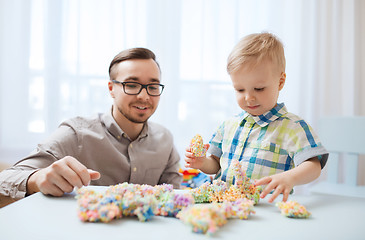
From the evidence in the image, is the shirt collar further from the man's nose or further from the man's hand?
the man's hand

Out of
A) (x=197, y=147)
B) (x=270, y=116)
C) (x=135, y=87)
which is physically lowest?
(x=197, y=147)

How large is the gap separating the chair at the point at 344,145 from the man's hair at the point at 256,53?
4.48 ft

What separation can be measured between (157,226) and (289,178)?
0.41 meters

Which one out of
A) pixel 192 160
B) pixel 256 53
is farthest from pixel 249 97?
pixel 192 160

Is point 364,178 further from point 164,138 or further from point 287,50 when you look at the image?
point 164,138

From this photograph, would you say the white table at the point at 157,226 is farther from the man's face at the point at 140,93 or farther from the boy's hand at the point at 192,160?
the man's face at the point at 140,93

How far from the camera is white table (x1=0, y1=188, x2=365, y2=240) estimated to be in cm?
59

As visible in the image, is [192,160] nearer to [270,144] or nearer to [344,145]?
[270,144]

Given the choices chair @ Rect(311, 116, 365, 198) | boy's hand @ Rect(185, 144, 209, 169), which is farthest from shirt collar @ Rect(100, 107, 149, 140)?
chair @ Rect(311, 116, 365, 198)

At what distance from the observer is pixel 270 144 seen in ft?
3.47

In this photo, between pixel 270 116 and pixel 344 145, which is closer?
pixel 270 116

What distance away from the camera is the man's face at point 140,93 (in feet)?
4.89

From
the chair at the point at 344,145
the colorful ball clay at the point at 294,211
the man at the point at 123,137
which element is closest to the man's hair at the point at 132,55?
the man at the point at 123,137

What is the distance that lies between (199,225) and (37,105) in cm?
261
